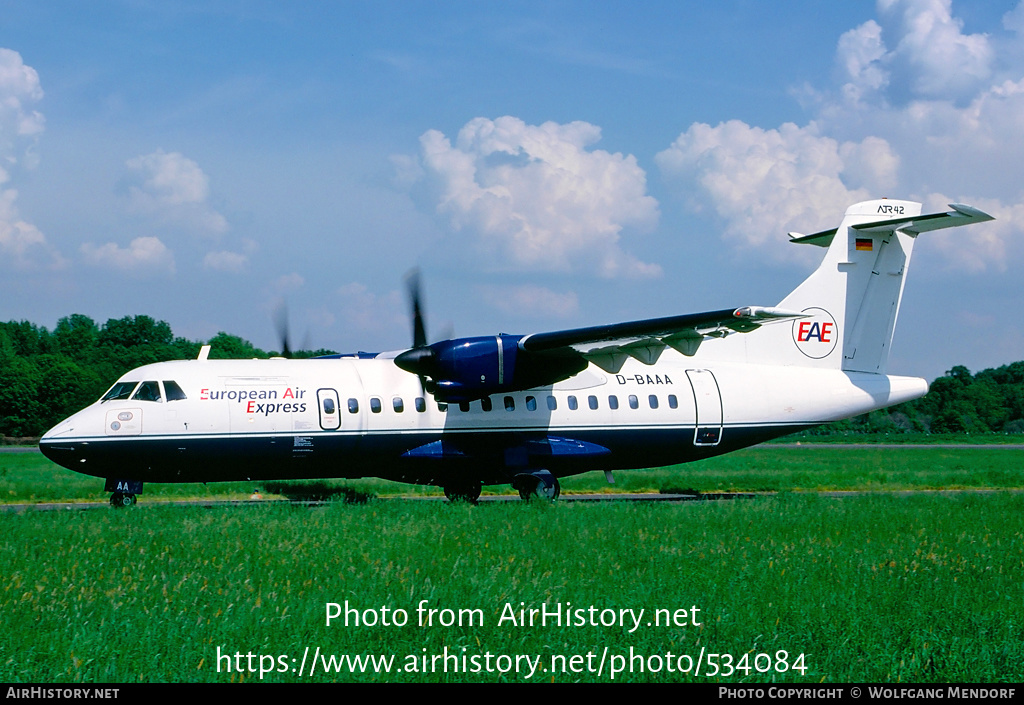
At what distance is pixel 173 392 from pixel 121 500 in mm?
Answer: 2515

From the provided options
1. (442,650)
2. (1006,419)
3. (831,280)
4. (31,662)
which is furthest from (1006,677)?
(1006,419)

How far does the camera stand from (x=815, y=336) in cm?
2194

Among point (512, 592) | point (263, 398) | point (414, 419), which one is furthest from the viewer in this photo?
Result: point (414, 419)

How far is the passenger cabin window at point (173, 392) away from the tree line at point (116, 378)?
38.1 m

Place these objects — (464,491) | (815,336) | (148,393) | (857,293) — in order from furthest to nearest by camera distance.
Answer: (857,293), (815,336), (464,491), (148,393)

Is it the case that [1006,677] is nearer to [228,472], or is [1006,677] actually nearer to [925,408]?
[228,472]

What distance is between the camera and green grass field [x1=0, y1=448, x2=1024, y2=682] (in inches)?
281

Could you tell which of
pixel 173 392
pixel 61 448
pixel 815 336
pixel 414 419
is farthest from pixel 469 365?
pixel 815 336

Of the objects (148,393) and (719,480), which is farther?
(719,480)

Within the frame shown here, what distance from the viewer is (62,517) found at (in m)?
14.5

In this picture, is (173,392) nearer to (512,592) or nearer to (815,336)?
(512,592)

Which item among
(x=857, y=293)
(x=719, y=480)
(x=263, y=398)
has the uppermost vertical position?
(x=857, y=293)

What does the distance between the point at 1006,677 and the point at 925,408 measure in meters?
93.2

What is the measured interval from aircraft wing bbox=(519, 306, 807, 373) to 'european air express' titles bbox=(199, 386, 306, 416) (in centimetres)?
466
